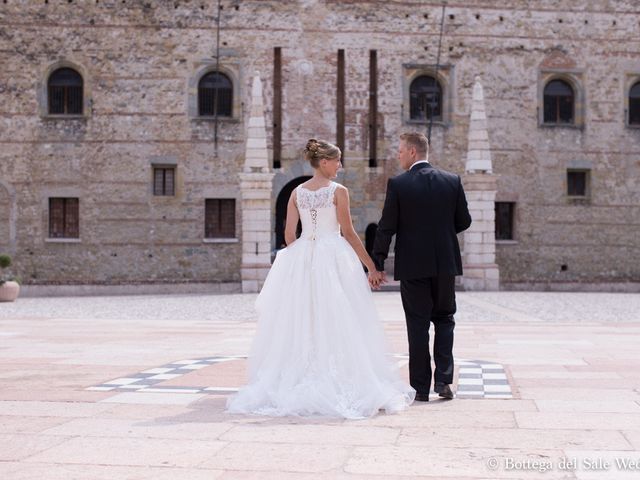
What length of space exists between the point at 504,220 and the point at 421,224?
24062mm

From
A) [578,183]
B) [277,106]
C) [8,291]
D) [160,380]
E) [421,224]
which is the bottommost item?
[8,291]

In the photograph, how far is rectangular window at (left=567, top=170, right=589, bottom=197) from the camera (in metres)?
31.4

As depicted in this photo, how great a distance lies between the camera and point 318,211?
780 centimetres

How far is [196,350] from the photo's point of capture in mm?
11617

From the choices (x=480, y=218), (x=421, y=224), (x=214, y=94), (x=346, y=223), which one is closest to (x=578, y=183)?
(x=480, y=218)

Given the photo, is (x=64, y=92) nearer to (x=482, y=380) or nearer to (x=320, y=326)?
(x=482, y=380)

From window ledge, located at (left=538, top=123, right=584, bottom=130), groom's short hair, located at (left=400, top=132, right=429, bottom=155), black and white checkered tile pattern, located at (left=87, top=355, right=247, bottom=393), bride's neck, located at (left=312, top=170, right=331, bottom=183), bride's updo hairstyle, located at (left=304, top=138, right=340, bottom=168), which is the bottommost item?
black and white checkered tile pattern, located at (left=87, top=355, right=247, bottom=393)

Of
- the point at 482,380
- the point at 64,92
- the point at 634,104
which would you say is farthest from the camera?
the point at 634,104

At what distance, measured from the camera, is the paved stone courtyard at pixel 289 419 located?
516cm

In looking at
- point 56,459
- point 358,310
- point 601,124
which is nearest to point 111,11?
point 601,124

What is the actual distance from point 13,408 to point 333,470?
121 inches

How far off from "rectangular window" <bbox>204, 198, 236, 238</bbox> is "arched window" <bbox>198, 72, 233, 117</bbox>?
268 centimetres

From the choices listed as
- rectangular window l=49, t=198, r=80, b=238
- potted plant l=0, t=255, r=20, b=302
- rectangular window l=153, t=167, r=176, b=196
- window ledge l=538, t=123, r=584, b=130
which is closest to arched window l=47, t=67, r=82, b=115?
rectangular window l=49, t=198, r=80, b=238

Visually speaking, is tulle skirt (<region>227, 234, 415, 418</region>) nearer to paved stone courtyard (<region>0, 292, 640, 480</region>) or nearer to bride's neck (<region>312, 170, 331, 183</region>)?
paved stone courtyard (<region>0, 292, 640, 480</region>)
